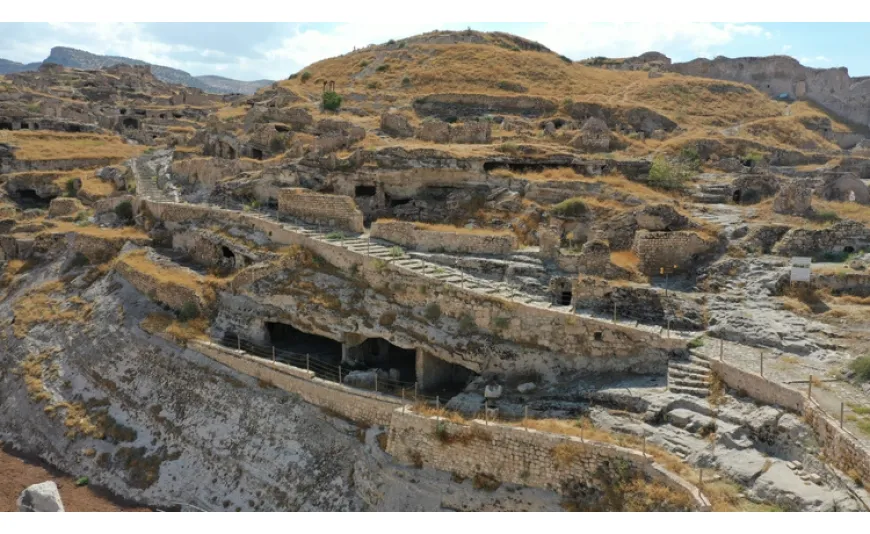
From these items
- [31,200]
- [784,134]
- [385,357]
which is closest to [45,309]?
[385,357]

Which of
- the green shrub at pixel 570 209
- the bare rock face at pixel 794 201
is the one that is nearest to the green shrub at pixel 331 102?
the green shrub at pixel 570 209

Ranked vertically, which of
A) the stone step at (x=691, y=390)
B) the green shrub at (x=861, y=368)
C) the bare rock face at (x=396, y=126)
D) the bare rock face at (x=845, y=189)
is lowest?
the stone step at (x=691, y=390)

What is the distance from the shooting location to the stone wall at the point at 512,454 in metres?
12.7

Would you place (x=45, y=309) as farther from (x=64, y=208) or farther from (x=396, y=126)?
(x=396, y=126)

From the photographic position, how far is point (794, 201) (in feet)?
72.5

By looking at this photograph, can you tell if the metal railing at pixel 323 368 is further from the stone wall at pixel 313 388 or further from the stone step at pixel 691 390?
the stone step at pixel 691 390

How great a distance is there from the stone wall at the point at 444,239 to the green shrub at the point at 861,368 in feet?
30.8

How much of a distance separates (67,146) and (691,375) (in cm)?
3835

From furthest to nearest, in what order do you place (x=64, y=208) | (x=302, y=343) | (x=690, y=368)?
1. (x=64, y=208)
2. (x=302, y=343)
3. (x=690, y=368)

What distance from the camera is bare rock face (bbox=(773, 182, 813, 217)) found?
72.4 feet

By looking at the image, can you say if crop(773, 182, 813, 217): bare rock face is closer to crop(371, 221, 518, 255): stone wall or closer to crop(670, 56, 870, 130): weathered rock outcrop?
crop(371, 221, 518, 255): stone wall

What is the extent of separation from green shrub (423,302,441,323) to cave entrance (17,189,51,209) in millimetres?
25153

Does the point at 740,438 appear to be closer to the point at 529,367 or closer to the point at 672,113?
the point at 529,367

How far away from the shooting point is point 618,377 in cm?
1569
